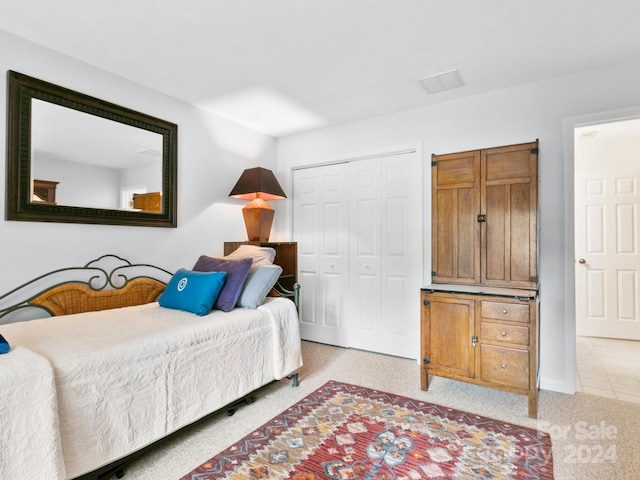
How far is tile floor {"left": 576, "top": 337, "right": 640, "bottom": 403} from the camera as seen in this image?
2664 mm

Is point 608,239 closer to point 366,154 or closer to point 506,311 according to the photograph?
point 506,311

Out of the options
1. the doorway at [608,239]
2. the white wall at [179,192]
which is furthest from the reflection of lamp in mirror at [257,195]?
the doorway at [608,239]

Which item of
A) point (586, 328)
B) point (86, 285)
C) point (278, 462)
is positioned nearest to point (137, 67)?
point (86, 285)

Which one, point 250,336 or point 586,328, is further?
point 586,328

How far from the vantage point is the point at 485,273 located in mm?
2801

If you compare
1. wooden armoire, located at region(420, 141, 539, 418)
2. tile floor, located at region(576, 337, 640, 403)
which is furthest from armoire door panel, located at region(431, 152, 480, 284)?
tile floor, located at region(576, 337, 640, 403)

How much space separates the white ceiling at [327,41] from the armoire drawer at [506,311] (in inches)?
67.3

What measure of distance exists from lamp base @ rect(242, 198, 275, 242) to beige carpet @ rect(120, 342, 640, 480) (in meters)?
1.35

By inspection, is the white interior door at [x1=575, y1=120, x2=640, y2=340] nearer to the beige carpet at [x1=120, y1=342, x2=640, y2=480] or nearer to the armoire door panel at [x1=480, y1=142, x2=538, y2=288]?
the beige carpet at [x1=120, y1=342, x2=640, y2=480]

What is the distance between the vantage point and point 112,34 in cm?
211

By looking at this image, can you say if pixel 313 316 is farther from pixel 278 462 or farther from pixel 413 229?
pixel 278 462

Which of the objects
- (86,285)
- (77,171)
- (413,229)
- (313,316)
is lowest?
(313,316)

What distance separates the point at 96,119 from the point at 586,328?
5.56 meters

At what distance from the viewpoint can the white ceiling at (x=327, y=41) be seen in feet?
6.17
